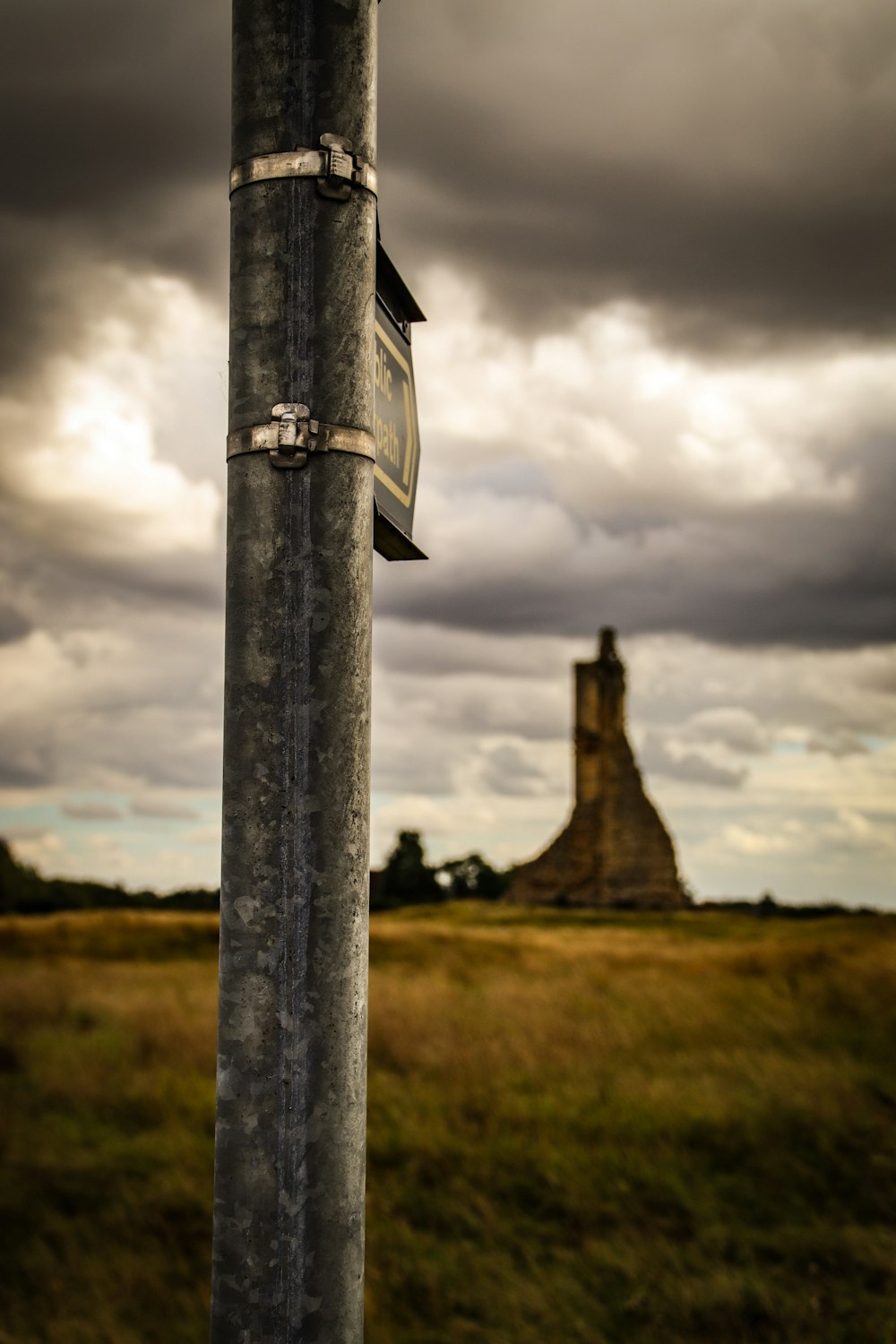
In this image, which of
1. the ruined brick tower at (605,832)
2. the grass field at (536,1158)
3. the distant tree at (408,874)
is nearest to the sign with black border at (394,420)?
the grass field at (536,1158)

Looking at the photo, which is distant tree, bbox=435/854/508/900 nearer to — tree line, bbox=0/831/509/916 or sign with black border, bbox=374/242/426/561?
tree line, bbox=0/831/509/916

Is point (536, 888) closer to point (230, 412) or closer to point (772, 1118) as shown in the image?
point (772, 1118)

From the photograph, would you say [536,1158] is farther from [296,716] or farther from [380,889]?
[380,889]

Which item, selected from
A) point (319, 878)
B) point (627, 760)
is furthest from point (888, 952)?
point (627, 760)

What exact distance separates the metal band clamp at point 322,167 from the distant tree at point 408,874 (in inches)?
1561

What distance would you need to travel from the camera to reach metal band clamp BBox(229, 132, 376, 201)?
146 cm

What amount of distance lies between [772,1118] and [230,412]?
26.1ft

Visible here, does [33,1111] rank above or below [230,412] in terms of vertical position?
below

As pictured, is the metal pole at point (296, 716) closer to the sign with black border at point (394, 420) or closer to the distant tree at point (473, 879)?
the sign with black border at point (394, 420)

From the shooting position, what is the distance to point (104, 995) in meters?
12.6

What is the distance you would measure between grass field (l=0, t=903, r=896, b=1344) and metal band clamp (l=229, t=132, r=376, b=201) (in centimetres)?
547

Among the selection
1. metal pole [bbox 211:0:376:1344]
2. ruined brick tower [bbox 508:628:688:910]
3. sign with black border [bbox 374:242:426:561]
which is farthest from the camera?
ruined brick tower [bbox 508:628:688:910]

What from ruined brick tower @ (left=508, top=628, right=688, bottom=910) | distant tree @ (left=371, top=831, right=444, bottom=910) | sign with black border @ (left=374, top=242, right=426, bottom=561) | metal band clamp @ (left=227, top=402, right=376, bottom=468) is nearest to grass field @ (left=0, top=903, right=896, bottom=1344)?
sign with black border @ (left=374, top=242, right=426, bottom=561)

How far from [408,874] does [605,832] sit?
787cm
